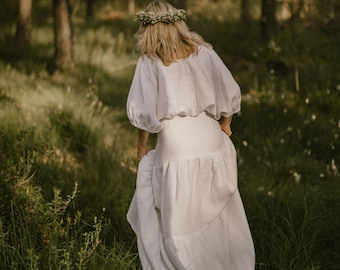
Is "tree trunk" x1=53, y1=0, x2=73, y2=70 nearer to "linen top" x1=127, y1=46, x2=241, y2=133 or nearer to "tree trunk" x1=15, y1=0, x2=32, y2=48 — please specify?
"tree trunk" x1=15, y1=0, x2=32, y2=48

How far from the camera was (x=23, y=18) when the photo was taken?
1052 centimetres

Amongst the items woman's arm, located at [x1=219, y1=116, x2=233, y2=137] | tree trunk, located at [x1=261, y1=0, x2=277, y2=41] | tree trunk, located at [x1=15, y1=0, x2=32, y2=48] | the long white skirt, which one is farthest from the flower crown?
tree trunk, located at [x1=261, y1=0, x2=277, y2=41]

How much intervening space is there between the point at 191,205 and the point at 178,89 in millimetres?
809

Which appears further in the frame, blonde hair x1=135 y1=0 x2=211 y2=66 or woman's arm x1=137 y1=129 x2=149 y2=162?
woman's arm x1=137 y1=129 x2=149 y2=162

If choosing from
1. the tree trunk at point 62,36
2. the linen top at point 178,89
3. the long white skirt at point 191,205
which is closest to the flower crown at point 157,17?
the linen top at point 178,89

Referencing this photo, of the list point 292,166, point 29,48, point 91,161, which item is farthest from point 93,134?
point 29,48

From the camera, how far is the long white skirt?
3.94m

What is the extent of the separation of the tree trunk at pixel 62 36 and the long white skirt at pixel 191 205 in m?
6.27

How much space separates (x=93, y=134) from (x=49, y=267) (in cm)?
364

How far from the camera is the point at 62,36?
9891mm

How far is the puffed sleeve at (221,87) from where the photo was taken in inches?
157

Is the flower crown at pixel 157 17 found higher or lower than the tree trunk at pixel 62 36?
higher

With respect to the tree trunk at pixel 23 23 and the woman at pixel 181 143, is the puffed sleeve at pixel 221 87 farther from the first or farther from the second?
the tree trunk at pixel 23 23

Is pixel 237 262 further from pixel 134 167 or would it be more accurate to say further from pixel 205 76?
pixel 134 167
